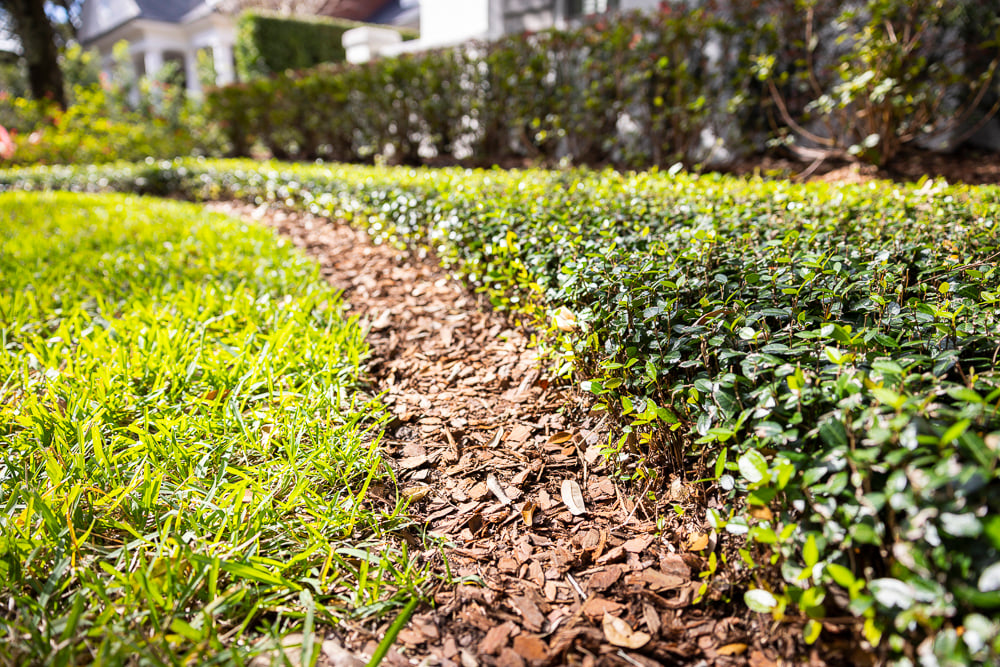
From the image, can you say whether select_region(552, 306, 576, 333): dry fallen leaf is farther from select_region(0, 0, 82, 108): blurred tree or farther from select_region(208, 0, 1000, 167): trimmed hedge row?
select_region(0, 0, 82, 108): blurred tree

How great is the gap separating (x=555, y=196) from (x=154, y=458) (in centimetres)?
249

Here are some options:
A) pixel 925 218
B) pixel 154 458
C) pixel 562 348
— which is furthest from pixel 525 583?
pixel 925 218

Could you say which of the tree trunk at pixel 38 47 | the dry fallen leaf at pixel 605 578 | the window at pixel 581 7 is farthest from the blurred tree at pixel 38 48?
the dry fallen leaf at pixel 605 578

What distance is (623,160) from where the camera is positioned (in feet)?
23.1

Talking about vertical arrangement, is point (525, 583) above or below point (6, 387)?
below

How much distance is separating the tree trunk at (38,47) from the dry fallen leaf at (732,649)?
59.9 feet

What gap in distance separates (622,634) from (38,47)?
1909cm

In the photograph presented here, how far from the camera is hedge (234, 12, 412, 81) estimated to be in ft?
56.3

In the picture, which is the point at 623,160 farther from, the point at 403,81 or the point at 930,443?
the point at 930,443

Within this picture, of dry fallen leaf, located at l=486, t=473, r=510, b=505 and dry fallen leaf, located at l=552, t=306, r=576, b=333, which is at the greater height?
dry fallen leaf, located at l=552, t=306, r=576, b=333

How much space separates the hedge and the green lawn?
16.4 meters

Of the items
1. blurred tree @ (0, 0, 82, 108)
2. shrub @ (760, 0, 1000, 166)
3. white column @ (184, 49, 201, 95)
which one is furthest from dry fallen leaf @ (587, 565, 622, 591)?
white column @ (184, 49, 201, 95)

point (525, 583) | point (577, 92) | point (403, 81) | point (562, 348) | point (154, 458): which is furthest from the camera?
point (403, 81)

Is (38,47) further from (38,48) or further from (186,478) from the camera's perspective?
(186,478)
